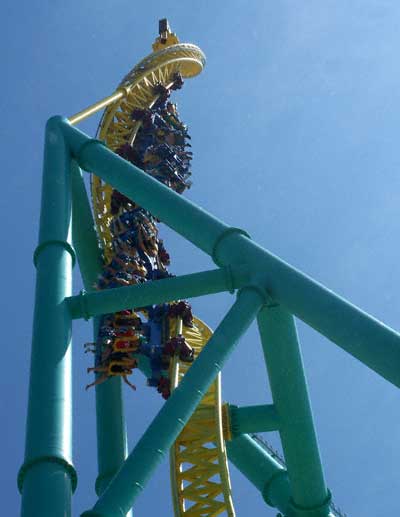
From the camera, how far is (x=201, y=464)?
12031mm

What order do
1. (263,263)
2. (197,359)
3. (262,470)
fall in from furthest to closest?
1. (262,470)
2. (263,263)
3. (197,359)

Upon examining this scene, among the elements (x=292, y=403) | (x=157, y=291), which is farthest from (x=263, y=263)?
(x=292, y=403)

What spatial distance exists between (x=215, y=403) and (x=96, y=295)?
4304 millimetres

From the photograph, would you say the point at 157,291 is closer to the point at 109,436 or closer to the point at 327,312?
the point at 327,312

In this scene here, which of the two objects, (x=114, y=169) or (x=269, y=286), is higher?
(x=114, y=169)

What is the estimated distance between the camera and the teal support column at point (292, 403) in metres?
8.92

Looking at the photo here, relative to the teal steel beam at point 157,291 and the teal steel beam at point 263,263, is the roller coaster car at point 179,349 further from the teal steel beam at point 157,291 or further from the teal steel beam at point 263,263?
the teal steel beam at point 157,291

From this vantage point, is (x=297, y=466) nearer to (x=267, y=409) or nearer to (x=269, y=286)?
(x=267, y=409)

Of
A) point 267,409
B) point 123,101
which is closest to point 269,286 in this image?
point 267,409

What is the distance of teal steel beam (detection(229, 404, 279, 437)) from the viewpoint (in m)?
10.1

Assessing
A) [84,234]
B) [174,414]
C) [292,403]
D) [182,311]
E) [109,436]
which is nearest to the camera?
[174,414]

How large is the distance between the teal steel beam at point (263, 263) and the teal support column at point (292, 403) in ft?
3.16

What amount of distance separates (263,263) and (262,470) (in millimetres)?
4129

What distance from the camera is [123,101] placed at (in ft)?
54.4
